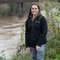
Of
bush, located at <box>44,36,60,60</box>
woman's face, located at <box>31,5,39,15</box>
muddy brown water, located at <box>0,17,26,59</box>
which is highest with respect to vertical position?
woman's face, located at <box>31,5,39,15</box>

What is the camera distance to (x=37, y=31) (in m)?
2.51

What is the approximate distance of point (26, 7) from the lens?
32062 millimetres

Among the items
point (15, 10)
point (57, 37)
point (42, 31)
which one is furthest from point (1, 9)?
point (42, 31)

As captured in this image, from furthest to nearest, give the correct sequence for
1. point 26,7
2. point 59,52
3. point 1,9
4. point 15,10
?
point 26,7, point 15,10, point 1,9, point 59,52

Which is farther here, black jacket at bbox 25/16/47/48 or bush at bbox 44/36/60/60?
bush at bbox 44/36/60/60

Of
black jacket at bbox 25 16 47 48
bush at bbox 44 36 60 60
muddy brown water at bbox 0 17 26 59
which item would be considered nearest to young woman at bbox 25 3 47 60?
black jacket at bbox 25 16 47 48

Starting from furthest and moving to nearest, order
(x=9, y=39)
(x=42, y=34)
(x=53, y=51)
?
(x=9, y=39)
(x=53, y=51)
(x=42, y=34)

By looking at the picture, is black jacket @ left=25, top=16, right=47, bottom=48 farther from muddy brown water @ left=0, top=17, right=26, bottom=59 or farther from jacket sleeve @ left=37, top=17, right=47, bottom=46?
muddy brown water @ left=0, top=17, right=26, bottom=59

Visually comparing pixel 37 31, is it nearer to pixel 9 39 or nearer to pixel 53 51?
pixel 53 51

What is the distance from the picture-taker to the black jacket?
2445 millimetres

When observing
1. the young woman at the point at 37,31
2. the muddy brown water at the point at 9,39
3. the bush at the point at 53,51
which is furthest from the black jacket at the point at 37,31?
the muddy brown water at the point at 9,39

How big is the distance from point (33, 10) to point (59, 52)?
193 centimetres

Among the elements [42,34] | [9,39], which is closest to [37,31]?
[42,34]

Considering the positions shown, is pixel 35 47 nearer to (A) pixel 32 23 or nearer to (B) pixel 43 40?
(B) pixel 43 40
